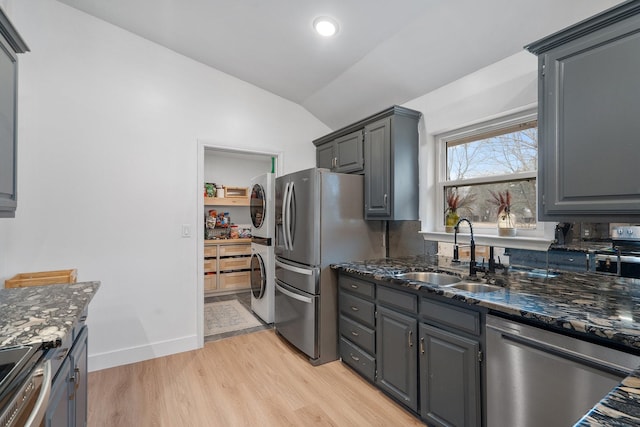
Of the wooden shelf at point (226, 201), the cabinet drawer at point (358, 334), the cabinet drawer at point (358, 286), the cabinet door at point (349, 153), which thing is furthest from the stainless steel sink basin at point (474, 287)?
the wooden shelf at point (226, 201)

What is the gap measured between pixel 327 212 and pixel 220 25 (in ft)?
5.74

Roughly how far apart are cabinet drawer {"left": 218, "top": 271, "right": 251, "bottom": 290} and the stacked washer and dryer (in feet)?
4.22

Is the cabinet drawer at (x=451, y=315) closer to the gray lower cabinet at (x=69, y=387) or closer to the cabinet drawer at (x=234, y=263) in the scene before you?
the gray lower cabinet at (x=69, y=387)

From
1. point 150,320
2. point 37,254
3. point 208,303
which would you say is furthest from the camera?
point 208,303

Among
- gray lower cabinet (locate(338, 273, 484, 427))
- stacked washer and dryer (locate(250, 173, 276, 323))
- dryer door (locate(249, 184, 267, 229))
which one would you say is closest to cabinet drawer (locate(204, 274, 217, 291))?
stacked washer and dryer (locate(250, 173, 276, 323))

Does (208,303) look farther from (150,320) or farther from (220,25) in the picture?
(220,25)

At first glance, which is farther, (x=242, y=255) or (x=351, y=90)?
(x=242, y=255)

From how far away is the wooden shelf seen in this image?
504 centimetres

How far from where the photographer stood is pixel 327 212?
2682 mm

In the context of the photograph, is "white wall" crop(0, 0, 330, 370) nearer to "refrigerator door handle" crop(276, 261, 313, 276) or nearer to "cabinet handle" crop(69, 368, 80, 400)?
"refrigerator door handle" crop(276, 261, 313, 276)

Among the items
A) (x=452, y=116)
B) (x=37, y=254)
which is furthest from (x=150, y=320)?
→ (x=452, y=116)

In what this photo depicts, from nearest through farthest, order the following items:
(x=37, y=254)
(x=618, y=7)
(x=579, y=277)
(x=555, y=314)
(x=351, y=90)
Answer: (x=555, y=314) → (x=618, y=7) → (x=579, y=277) → (x=37, y=254) → (x=351, y=90)

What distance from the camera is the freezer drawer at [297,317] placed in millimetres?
2639

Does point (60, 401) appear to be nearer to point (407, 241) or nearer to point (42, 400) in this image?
point (42, 400)
